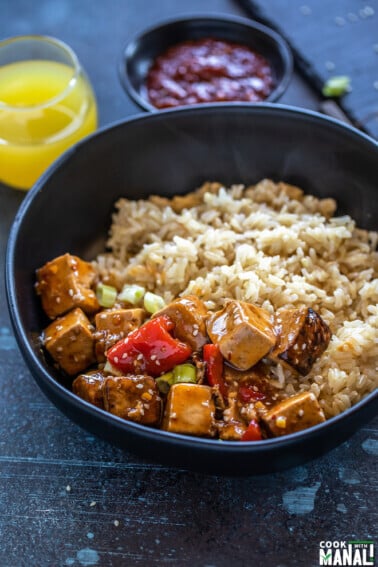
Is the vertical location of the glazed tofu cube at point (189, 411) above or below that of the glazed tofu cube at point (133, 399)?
above

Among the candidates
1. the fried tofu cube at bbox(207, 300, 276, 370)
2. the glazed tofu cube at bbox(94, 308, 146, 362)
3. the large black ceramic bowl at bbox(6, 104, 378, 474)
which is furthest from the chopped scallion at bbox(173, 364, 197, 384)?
the large black ceramic bowl at bbox(6, 104, 378, 474)

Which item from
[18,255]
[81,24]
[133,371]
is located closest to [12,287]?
[18,255]

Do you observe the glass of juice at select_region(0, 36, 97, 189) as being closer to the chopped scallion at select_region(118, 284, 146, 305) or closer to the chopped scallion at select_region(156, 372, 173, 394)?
the chopped scallion at select_region(118, 284, 146, 305)

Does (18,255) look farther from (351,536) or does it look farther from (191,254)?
(351,536)

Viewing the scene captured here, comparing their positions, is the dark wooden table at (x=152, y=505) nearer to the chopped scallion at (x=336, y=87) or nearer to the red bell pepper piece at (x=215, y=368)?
the red bell pepper piece at (x=215, y=368)

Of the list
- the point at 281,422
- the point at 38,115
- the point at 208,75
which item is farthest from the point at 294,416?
the point at 208,75

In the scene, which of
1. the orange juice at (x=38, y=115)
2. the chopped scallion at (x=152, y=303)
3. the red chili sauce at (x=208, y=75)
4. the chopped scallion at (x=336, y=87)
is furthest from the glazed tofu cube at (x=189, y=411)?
the chopped scallion at (x=336, y=87)

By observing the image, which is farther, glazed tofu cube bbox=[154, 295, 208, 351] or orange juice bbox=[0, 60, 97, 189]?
orange juice bbox=[0, 60, 97, 189]
